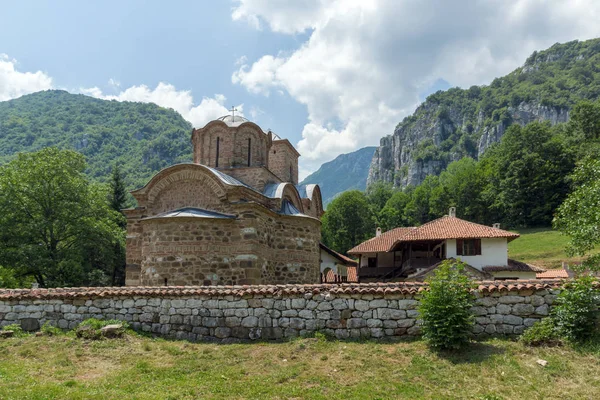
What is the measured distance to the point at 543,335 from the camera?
666cm

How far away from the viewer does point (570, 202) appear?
38.1 feet

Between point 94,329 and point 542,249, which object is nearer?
point 94,329

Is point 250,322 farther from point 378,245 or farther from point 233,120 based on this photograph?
point 378,245

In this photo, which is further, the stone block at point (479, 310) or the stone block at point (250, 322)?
the stone block at point (250, 322)

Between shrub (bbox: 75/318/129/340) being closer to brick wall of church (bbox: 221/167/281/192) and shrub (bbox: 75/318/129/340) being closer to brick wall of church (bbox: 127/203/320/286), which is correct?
brick wall of church (bbox: 127/203/320/286)

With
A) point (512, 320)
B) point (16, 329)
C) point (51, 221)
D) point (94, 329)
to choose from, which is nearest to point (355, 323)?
point (512, 320)

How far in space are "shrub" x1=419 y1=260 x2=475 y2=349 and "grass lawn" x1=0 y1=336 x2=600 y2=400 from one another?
26cm

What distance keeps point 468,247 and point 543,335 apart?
53.0ft

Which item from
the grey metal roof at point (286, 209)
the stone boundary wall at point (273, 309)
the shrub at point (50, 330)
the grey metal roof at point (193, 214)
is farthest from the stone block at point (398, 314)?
the grey metal roof at point (286, 209)

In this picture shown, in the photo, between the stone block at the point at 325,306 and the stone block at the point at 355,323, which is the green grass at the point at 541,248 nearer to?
the stone block at the point at 355,323

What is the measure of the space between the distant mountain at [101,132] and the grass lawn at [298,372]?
52989 millimetres

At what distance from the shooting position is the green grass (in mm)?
28594

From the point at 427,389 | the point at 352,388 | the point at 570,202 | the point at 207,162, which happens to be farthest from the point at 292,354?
the point at 207,162

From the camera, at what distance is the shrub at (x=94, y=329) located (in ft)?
27.4
